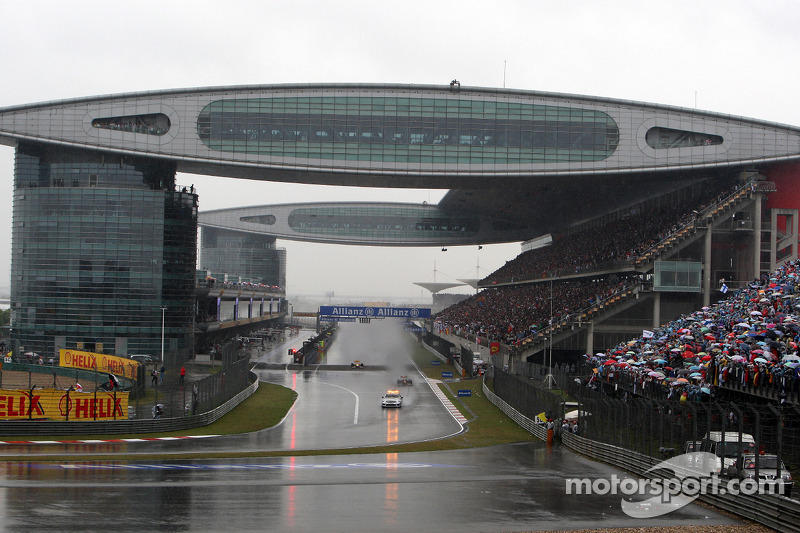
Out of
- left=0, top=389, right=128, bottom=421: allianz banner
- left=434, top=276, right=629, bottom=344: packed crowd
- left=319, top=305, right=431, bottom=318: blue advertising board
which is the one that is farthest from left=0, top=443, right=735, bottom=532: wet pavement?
left=319, top=305, right=431, bottom=318: blue advertising board

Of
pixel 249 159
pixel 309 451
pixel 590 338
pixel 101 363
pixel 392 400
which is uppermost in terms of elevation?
pixel 249 159

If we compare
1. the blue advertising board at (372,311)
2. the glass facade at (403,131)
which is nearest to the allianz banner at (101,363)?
the glass facade at (403,131)

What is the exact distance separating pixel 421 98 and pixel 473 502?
46.1 m

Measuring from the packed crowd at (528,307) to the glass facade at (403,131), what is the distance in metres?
11.4

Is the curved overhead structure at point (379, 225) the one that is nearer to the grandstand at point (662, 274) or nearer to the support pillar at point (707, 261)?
the grandstand at point (662, 274)

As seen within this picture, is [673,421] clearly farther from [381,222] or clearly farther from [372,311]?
[381,222]

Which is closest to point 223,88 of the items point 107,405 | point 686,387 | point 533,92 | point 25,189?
point 25,189

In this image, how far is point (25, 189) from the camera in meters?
64.1

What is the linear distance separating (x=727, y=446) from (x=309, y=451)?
15.6 meters

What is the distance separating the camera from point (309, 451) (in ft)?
93.1

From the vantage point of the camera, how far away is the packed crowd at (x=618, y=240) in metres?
58.0

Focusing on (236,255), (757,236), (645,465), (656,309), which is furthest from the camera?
(236,255)

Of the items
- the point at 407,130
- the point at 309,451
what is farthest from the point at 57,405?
the point at 407,130

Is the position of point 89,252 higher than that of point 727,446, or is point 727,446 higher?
point 89,252
